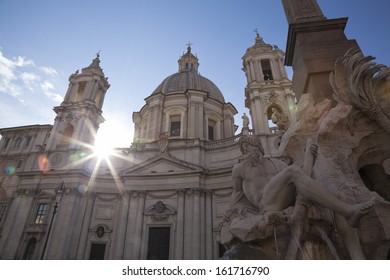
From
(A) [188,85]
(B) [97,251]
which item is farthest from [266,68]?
(B) [97,251]

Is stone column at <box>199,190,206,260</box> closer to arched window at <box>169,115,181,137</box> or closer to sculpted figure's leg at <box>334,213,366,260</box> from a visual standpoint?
arched window at <box>169,115,181,137</box>

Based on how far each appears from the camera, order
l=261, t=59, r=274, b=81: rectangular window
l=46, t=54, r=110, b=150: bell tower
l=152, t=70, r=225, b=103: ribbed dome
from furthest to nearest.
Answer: l=152, t=70, r=225, b=103: ribbed dome
l=261, t=59, r=274, b=81: rectangular window
l=46, t=54, r=110, b=150: bell tower

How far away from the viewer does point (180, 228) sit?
63.8ft

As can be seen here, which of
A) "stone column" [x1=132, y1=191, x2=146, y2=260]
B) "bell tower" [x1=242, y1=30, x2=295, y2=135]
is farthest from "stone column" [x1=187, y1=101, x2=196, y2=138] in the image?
"stone column" [x1=132, y1=191, x2=146, y2=260]

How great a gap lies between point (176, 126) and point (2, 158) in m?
20.4

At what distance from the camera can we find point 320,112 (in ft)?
13.3

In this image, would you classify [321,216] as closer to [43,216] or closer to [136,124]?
[43,216]

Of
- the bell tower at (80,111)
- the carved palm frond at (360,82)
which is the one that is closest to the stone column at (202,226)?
the bell tower at (80,111)

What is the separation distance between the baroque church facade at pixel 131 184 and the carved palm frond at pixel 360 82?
562 inches

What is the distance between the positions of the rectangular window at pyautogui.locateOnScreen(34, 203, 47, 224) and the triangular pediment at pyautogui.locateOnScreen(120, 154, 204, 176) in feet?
23.9

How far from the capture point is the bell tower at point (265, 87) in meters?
22.2

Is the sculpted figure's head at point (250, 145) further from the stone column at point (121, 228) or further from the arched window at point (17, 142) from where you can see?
the arched window at point (17, 142)

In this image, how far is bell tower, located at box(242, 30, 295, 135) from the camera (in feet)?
73.0

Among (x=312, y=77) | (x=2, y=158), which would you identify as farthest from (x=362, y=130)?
(x=2, y=158)
